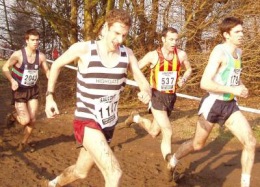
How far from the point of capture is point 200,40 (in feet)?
34.0

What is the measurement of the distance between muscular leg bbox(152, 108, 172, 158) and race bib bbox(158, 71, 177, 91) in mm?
382

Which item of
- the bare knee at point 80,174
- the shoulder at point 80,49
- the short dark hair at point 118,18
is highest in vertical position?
the short dark hair at point 118,18

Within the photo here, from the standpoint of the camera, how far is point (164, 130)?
229 inches

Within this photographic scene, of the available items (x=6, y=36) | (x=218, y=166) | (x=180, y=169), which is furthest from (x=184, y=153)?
(x=6, y=36)

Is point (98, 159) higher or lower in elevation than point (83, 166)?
higher

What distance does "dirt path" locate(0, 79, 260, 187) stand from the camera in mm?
5523

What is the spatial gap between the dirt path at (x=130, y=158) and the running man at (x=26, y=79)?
0.49 metres

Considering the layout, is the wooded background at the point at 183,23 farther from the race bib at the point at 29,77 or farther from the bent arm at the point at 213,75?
the bent arm at the point at 213,75

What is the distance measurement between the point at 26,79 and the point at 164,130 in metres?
2.53

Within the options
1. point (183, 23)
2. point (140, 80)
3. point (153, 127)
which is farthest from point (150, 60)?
point (183, 23)

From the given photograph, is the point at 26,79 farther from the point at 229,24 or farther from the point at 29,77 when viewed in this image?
the point at 229,24

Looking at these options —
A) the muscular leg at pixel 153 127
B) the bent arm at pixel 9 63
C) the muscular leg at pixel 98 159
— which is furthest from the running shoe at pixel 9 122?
the muscular leg at pixel 98 159

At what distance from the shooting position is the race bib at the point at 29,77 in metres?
6.89

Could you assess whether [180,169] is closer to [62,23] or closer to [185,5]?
[185,5]
